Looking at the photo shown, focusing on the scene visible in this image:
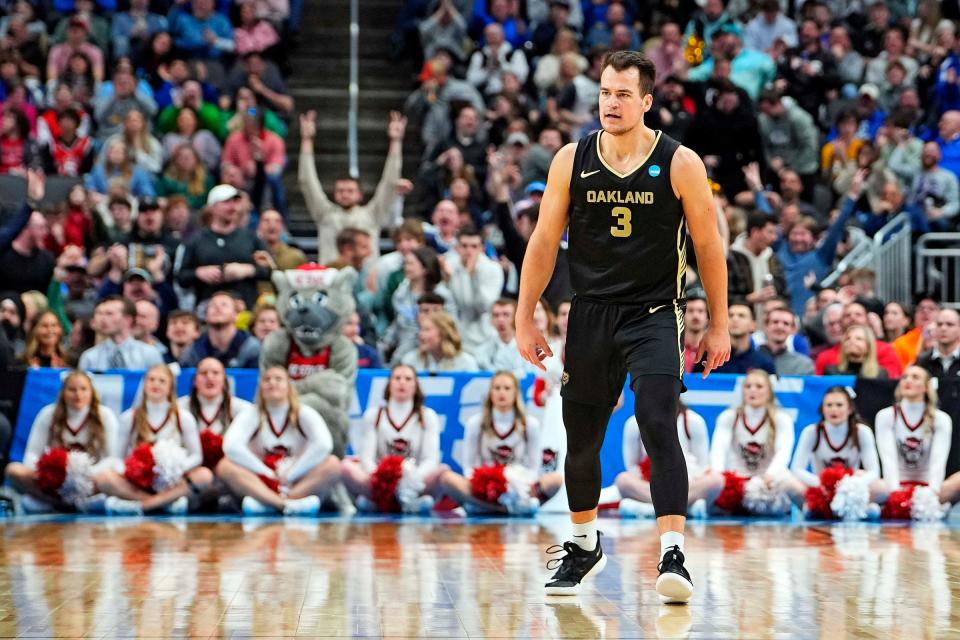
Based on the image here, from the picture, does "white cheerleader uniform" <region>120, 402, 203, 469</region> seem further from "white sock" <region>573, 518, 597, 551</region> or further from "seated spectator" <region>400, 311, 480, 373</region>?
"white sock" <region>573, 518, 597, 551</region>

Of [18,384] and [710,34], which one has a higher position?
[710,34]

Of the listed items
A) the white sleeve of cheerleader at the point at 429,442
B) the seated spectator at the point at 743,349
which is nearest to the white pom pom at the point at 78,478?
the white sleeve of cheerleader at the point at 429,442

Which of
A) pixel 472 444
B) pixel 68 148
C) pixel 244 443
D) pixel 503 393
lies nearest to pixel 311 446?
pixel 244 443

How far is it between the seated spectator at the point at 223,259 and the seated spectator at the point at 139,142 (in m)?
2.34

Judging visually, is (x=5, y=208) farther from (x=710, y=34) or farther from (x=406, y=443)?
(x=710, y=34)

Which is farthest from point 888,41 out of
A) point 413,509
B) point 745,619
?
point 745,619

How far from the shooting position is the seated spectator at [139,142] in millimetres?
15183

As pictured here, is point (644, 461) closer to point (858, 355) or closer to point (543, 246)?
point (858, 355)

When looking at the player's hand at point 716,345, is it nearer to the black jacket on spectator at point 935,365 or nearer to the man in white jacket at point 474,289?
the black jacket on spectator at point 935,365

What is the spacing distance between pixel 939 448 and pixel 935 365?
111cm

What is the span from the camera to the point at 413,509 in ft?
34.9

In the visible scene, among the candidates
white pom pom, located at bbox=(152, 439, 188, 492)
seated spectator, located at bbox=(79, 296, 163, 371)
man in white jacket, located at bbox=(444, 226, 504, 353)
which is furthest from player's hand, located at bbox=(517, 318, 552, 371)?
man in white jacket, located at bbox=(444, 226, 504, 353)

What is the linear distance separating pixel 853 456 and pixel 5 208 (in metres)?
7.83

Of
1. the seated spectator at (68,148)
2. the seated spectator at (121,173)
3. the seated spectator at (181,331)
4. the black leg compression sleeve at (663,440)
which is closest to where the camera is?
the black leg compression sleeve at (663,440)
